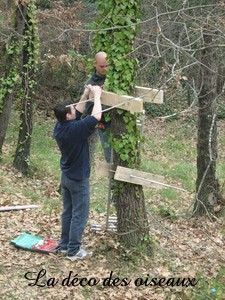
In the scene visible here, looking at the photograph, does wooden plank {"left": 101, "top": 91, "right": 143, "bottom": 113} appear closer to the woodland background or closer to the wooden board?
the woodland background

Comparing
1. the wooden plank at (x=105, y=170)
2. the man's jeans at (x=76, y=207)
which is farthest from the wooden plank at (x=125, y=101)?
the man's jeans at (x=76, y=207)

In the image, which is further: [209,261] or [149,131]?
[149,131]

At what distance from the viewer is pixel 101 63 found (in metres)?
6.80

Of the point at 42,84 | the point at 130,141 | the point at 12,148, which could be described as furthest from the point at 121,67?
the point at 42,84

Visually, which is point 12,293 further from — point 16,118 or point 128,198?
point 16,118

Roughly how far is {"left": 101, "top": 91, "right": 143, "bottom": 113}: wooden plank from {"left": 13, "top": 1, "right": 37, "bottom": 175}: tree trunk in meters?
6.05

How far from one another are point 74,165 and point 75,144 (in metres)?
0.29

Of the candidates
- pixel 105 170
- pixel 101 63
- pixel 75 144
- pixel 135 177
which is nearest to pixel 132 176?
pixel 135 177

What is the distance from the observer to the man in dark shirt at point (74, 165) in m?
6.05

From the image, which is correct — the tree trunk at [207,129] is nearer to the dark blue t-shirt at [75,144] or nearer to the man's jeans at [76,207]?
the man's jeans at [76,207]

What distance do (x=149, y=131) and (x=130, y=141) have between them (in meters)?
14.9

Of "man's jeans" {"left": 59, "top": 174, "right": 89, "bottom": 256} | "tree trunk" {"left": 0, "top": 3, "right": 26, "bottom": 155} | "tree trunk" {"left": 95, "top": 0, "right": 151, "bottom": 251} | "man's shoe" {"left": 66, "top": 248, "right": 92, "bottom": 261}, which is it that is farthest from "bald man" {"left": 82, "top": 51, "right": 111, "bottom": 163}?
"tree trunk" {"left": 0, "top": 3, "right": 26, "bottom": 155}

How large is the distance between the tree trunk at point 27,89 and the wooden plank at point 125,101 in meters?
6.05

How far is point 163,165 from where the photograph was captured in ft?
52.3
